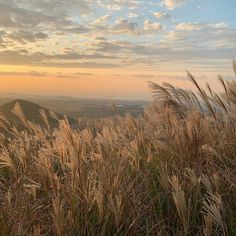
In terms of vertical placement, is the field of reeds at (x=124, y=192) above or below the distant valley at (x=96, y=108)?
above

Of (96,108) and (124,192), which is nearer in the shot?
(124,192)

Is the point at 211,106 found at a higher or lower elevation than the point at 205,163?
higher

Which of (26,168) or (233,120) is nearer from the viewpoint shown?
(26,168)

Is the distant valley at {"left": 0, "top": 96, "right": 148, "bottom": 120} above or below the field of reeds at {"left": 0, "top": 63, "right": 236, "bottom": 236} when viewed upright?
below

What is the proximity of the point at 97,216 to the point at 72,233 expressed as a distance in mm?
380

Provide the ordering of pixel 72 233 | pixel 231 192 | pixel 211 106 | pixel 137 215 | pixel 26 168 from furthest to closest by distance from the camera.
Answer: pixel 211 106 → pixel 26 168 → pixel 231 192 → pixel 137 215 → pixel 72 233

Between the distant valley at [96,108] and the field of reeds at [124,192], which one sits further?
the distant valley at [96,108]

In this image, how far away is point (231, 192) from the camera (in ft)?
14.2

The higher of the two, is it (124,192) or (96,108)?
(124,192)

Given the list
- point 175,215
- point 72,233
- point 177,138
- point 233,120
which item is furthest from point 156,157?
point 72,233

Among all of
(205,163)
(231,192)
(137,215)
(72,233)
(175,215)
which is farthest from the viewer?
(205,163)

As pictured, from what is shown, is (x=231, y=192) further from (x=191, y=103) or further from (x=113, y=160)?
(x=191, y=103)

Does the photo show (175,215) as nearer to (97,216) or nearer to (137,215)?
(137,215)

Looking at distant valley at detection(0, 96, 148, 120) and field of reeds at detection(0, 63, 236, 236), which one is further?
distant valley at detection(0, 96, 148, 120)
